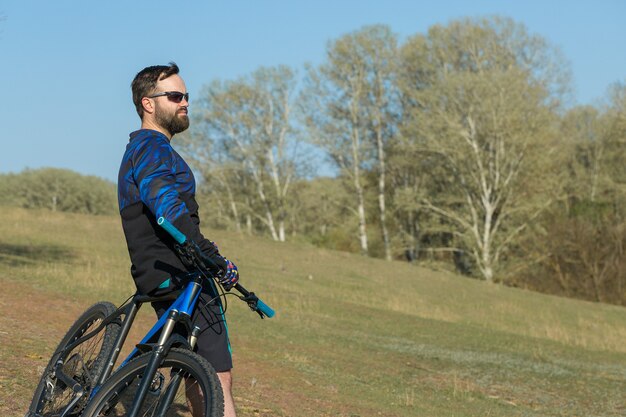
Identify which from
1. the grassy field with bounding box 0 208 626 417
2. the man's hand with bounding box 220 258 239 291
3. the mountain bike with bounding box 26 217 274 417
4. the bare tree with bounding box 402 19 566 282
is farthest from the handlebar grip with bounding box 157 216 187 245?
the bare tree with bounding box 402 19 566 282

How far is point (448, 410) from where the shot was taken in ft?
41.3

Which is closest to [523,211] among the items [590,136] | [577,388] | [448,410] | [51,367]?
[590,136]

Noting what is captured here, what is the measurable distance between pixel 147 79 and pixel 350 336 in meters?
15.9

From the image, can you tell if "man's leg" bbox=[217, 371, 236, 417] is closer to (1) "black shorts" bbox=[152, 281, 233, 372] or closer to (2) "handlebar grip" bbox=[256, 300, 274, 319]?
(1) "black shorts" bbox=[152, 281, 233, 372]

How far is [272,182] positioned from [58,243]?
3712cm

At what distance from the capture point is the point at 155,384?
4781 millimetres

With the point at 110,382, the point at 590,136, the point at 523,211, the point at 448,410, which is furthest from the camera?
the point at 590,136

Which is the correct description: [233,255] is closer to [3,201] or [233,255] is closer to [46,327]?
[46,327]

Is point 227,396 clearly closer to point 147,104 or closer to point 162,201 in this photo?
point 162,201

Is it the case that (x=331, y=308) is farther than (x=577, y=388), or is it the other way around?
(x=331, y=308)

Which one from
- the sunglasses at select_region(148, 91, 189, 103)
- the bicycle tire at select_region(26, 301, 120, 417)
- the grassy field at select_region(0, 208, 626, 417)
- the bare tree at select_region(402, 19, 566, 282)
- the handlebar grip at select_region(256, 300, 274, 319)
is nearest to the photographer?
the handlebar grip at select_region(256, 300, 274, 319)

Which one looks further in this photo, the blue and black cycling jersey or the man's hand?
the blue and black cycling jersey

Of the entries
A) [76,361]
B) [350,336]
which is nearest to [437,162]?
[350,336]

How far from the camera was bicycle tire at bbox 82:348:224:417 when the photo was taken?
176 inches
